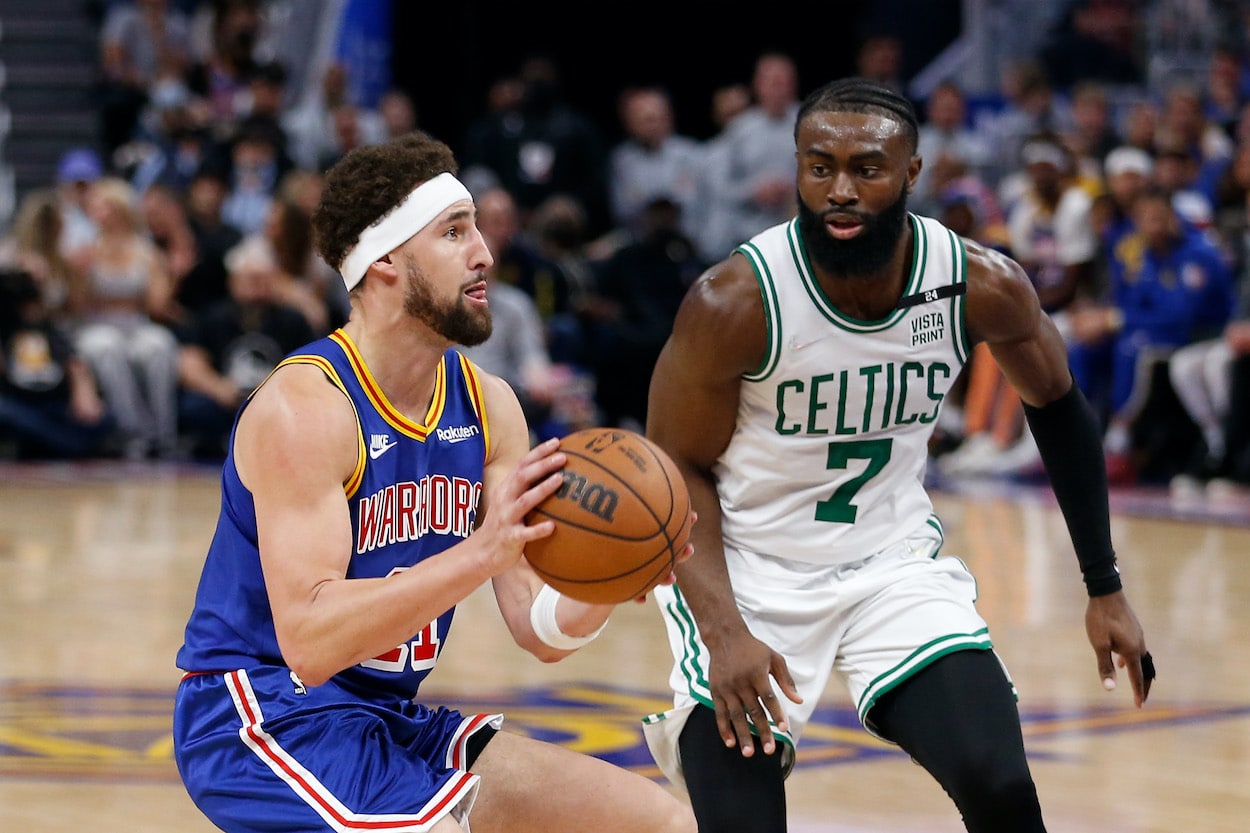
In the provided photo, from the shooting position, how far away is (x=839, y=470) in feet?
13.9

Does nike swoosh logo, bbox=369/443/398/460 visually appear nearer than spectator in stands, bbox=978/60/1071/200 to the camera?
Yes

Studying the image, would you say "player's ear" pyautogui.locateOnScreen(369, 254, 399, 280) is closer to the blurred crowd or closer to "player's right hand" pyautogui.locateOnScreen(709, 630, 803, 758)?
"player's right hand" pyautogui.locateOnScreen(709, 630, 803, 758)

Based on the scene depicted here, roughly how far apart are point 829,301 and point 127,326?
1085cm

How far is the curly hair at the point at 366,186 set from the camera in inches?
148

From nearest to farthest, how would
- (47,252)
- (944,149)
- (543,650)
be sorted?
(543,650)
(47,252)
(944,149)

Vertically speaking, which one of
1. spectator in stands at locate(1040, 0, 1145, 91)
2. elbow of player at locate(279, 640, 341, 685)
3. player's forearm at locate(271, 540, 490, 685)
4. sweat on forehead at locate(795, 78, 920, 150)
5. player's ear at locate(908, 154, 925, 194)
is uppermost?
spectator in stands at locate(1040, 0, 1145, 91)

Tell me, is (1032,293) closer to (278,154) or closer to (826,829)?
(826,829)

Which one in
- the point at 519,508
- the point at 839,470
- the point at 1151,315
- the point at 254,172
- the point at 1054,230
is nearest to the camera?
the point at 519,508

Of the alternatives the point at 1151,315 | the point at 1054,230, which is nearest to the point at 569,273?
the point at 1054,230

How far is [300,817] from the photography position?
351cm

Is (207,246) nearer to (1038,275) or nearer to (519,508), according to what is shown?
(1038,275)

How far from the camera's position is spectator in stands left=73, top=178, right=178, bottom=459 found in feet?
45.9

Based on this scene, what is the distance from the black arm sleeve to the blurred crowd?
26.8ft

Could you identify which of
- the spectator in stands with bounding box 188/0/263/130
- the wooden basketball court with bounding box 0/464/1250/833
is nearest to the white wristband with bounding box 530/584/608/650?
the wooden basketball court with bounding box 0/464/1250/833
